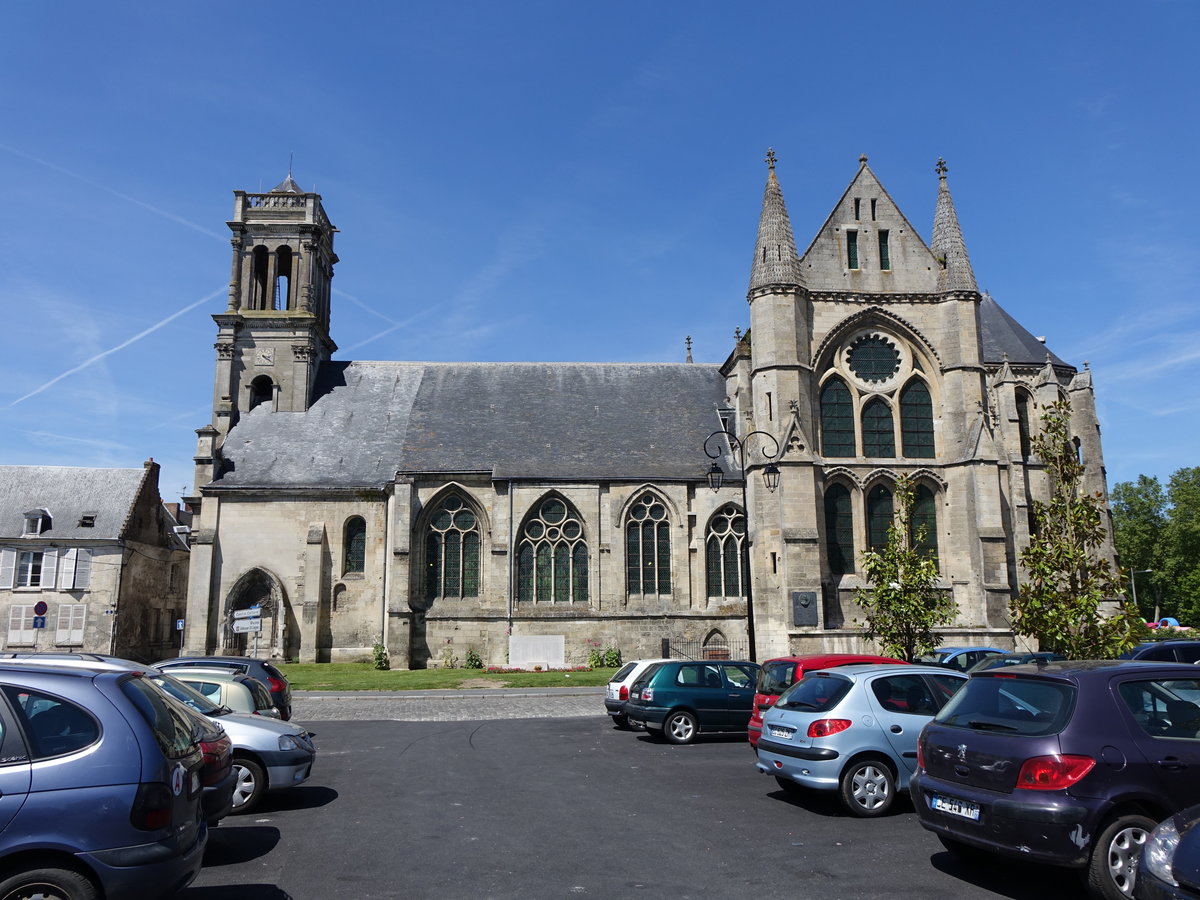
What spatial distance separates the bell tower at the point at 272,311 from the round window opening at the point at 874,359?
2162 cm

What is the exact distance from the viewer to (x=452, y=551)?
106ft

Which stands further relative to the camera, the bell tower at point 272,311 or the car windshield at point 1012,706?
the bell tower at point 272,311

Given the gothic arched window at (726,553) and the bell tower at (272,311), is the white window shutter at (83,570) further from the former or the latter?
the gothic arched window at (726,553)

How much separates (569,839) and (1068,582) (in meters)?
9.28

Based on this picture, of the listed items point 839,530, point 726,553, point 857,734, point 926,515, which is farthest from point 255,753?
point 926,515

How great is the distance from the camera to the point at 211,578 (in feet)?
106

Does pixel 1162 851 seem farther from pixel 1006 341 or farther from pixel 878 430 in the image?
pixel 1006 341

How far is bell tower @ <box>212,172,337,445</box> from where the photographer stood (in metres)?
36.3

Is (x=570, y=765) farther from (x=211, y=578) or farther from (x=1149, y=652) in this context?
Answer: (x=211, y=578)

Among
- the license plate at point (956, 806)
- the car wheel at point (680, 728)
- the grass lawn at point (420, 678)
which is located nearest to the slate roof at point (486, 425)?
the grass lawn at point (420, 678)

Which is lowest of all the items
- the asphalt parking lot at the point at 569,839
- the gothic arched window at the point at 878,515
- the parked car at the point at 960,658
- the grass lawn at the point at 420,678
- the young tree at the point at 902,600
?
the asphalt parking lot at the point at 569,839

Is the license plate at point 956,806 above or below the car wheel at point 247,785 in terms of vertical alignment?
above

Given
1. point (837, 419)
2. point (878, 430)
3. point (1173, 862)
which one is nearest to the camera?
point (1173, 862)

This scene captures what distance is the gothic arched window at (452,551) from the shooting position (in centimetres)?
3197
